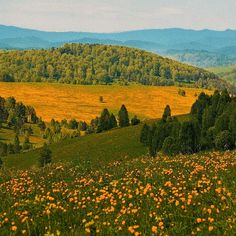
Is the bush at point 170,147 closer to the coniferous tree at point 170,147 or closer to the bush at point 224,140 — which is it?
the coniferous tree at point 170,147

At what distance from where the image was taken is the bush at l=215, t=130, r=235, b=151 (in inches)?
2051

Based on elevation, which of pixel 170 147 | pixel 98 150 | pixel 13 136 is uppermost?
pixel 170 147

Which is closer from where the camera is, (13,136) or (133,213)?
(133,213)

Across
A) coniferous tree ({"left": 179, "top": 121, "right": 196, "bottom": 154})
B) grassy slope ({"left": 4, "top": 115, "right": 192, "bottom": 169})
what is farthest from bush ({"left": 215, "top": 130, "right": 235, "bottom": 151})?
grassy slope ({"left": 4, "top": 115, "right": 192, "bottom": 169})

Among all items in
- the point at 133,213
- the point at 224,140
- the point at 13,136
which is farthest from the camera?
the point at 13,136

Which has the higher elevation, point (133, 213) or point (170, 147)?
point (133, 213)

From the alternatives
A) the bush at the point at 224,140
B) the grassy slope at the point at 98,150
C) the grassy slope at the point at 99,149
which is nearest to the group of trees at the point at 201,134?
the bush at the point at 224,140

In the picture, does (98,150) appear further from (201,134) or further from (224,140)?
(224,140)

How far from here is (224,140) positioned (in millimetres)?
52438

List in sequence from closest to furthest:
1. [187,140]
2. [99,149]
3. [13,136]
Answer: [187,140], [99,149], [13,136]

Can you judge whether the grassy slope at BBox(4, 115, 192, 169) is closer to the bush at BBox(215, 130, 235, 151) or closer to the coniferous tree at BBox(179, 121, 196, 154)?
the coniferous tree at BBox(179, 121, 196, 154)

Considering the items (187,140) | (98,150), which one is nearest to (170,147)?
(187,140)

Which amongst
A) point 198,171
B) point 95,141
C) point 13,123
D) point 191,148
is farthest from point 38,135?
point 198,171

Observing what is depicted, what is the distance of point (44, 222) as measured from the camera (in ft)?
42.0
